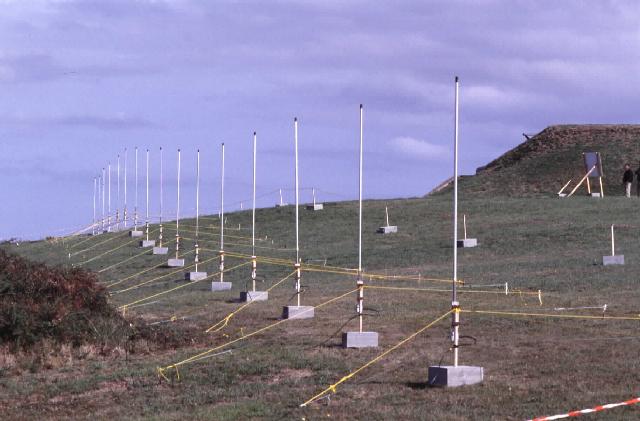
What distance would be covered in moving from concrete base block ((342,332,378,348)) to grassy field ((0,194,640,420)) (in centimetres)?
22

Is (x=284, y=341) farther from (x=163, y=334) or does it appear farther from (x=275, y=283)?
(x=275, y=283)

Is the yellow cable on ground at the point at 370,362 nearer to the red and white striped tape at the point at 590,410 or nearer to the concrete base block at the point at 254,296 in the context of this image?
the red and white striped tape at the point at 590,410

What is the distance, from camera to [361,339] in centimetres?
2172

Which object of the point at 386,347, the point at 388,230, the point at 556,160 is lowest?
the point at 386,347

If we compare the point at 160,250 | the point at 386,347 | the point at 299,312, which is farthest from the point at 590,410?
the point at 160,250

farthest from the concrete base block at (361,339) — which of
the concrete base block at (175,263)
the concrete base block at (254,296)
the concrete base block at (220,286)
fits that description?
the concrete base block at (175,263)

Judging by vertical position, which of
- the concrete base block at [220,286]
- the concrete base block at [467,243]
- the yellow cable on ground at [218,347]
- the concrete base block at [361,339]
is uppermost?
the concrete base block at [467,243]

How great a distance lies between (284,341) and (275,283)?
1287 cm

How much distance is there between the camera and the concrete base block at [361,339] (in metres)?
21.7

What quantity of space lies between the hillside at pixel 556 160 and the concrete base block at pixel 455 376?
54782mm

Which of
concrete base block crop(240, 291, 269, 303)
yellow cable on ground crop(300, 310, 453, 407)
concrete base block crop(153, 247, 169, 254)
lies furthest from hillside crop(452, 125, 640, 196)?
yellow cable on ground crop(300, 310, 453, 407)

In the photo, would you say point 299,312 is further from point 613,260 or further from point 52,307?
point 613,260

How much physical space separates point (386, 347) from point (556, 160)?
6134 centimetres

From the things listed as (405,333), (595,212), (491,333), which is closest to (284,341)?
(405,333)
